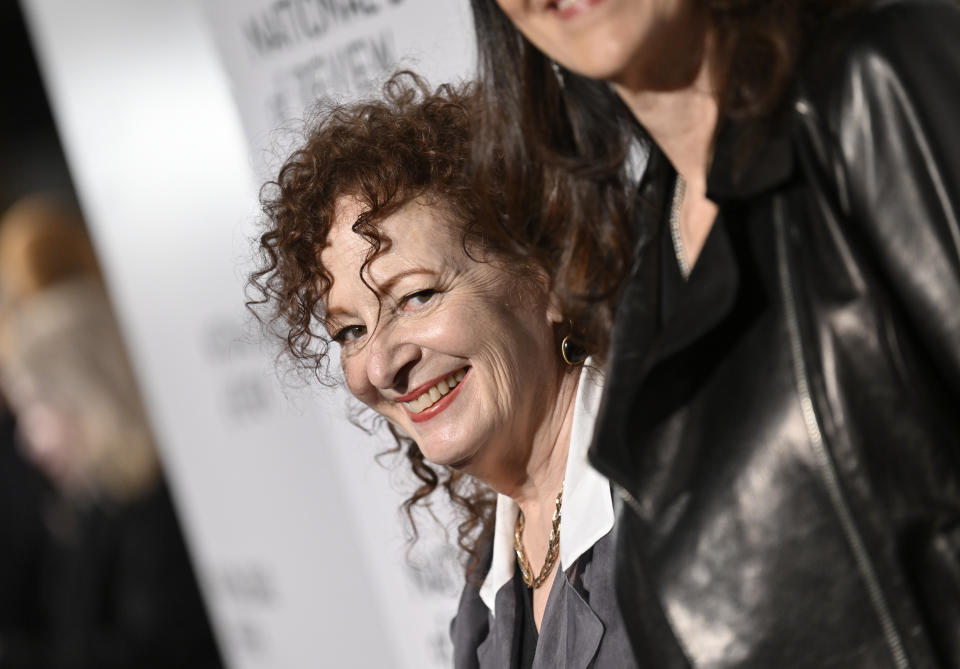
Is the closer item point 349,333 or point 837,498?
point 837,498

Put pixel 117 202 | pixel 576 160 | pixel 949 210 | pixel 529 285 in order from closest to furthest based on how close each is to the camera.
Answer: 1. pixel 949 210
2. pixel 576 160
3. pixel 529 285
4. pixel 117 202

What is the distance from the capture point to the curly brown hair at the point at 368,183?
158 cm

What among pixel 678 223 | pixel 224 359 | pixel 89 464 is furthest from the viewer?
pixel 89 464

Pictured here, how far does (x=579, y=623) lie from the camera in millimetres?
1501

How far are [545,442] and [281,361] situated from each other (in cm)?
47

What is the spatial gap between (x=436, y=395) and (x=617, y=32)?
2.19 ft

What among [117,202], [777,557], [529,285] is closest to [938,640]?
[777,557]

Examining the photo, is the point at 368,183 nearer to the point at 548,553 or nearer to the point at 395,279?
the point at 395,279

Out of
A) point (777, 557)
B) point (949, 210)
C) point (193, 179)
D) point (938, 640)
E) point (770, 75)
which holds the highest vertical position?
point (193, 179)

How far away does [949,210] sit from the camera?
1.00m

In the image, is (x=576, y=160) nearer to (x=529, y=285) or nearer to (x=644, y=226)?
(x=644, y=226)

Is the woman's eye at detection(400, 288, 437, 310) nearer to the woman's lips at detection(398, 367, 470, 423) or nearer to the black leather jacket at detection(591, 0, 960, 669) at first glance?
the woman's lips at detection(398, 367, 470, 423)

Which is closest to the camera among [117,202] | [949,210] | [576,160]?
[949,210]

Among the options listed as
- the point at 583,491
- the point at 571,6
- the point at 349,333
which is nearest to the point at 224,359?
the point at 349,333
